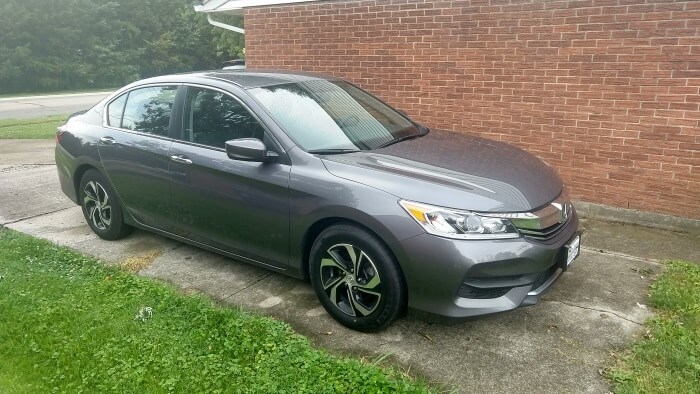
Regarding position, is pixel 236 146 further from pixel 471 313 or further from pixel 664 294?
pixel 664 294

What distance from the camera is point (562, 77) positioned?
557 cm

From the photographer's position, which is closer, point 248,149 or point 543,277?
point 543,277

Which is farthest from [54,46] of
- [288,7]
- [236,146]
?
[236,146]

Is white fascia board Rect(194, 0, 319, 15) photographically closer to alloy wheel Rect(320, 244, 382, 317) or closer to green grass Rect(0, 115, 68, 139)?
alloy wheel Rect(320, 244, 382, 317)

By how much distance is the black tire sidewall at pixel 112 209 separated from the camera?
4.81 meters

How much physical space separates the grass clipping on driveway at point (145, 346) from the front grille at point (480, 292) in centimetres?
55

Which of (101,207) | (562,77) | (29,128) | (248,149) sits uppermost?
(562,77)

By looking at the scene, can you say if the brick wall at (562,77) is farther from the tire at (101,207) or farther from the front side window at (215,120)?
the tire at (101,207)

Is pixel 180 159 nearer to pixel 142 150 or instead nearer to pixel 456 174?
pixel 142 150

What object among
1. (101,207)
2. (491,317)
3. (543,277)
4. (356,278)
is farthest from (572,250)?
(101,207)

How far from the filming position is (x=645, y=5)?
5.03m

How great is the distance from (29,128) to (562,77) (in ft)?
43.0

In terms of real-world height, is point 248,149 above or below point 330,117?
below

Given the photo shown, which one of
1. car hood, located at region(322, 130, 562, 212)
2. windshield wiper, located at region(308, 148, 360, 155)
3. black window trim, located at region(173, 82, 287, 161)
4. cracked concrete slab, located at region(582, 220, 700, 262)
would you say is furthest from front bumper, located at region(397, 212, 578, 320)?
cracked concrete slab, located at region(582, 220, 700, 262)
